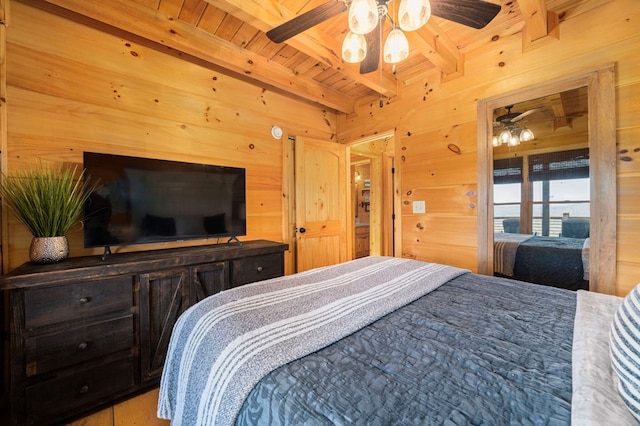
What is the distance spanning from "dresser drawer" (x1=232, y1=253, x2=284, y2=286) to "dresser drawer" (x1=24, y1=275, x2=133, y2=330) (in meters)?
0.71

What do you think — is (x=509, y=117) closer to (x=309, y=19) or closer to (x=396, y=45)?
(x=396, y=45)

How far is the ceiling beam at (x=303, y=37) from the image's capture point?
5.62ft

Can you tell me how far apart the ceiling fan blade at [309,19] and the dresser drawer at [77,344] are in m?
1.96

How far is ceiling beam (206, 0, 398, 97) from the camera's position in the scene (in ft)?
5.62

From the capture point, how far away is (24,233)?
5.68 ft

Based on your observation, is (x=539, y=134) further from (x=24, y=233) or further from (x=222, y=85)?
(x=24, y=233)

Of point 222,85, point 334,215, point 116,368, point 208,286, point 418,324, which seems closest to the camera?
point 418,324

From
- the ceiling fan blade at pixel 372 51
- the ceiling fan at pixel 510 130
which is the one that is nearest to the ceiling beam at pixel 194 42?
the ceiling fan blade at pixel 372 51

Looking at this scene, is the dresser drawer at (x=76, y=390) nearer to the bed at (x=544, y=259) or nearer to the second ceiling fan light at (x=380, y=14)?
the second ceiling fan light at (x=380, y=14)

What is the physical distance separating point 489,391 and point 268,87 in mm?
3119

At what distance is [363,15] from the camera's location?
125 centimetres

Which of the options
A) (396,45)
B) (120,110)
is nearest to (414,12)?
(396,45)

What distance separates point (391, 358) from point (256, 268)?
165cm

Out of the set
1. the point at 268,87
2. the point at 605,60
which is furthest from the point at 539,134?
the point at 268,87
